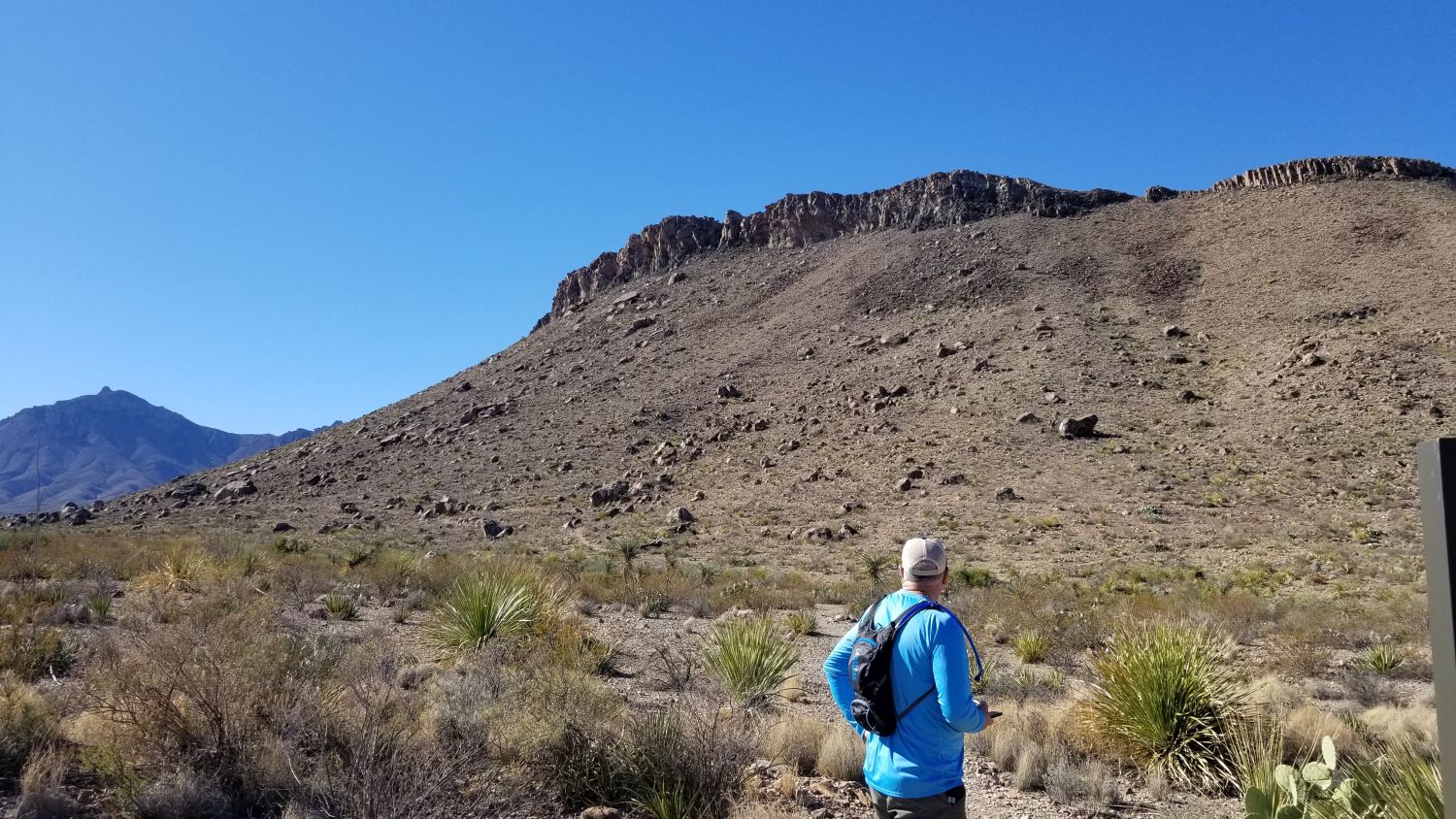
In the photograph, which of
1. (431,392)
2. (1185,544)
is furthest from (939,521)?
(431,392)

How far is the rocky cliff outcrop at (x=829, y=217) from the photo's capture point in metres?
70.2

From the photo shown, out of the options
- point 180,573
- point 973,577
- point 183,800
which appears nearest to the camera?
point 183,800

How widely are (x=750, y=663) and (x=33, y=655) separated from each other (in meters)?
6.94

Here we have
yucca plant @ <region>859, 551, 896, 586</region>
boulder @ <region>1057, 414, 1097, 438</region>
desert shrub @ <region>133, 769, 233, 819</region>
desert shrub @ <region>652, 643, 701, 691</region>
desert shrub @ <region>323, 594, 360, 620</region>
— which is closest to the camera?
desert shrub @ <region>133, 769, 233, 819</region>

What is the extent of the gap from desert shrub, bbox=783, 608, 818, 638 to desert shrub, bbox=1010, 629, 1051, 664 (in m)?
3.48

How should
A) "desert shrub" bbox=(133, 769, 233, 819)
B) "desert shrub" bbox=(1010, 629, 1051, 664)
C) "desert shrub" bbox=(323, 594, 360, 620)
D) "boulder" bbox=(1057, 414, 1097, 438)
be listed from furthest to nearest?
"boulder" bbox=(1057, 414, 1097, 438) < "desert shrub" bbox=(323, 594, 360, 620) < "desert shrub" bbox=(1010, 629, 1051, 664) < "desert shrub" bbox=(133, 769, 233, 819)

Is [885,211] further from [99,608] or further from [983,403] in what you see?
[99,608]

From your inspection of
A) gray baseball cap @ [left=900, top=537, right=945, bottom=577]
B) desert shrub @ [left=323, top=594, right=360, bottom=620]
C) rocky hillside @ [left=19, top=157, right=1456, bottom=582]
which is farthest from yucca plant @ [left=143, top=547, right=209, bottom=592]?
rocky hillside @ [left=19, top=157, right=1456, bottom=582]

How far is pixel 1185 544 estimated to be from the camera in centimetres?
2527

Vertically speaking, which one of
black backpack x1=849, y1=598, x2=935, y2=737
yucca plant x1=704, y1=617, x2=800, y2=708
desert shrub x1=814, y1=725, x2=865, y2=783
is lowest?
desert shrub x1=814, y1=725, x2=865, y2=783

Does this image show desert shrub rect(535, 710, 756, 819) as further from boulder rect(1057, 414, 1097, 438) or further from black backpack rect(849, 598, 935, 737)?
boulder rect(1057, 414, 1097, 438)

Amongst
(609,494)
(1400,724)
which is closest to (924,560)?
(1400,724)

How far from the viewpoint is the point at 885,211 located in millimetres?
75188

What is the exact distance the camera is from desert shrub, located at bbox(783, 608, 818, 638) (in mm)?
14445
